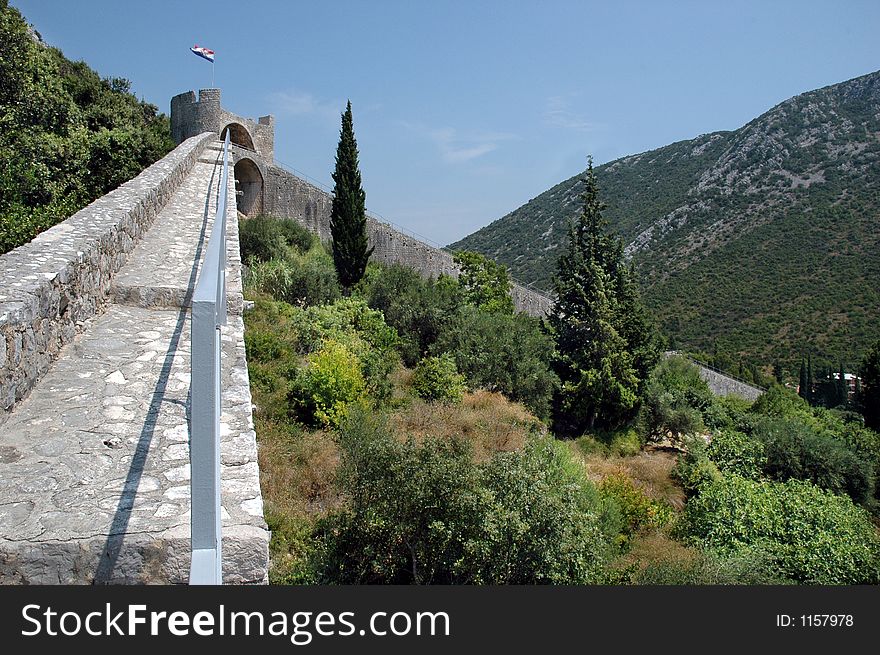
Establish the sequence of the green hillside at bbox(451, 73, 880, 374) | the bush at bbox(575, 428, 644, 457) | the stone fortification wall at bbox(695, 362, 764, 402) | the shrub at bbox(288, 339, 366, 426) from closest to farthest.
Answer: the shrub at bbox(288, 339, 366, 426) < the bush at bbox(575, 428, 644, 457) < the stone fortification wall at bbox(695, 362, 764, 402) < the green hillside at bbox(451, 73, 880, 374)

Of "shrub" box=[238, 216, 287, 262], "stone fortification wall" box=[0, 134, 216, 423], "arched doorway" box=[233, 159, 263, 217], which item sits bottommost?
"stone fortification wall" box=[0, 134, 216, 423]

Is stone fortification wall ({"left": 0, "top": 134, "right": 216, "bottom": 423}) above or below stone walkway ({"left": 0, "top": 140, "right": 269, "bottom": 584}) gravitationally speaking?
above

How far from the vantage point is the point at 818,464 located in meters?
18.2

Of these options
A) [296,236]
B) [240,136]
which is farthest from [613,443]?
[240,136]

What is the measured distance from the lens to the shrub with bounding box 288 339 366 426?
975 cm

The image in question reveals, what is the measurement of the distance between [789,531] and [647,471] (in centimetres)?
462

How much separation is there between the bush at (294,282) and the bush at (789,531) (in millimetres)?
9549

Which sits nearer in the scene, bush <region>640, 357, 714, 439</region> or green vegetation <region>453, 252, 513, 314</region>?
bush <region>640, 357, 714, 439</region>

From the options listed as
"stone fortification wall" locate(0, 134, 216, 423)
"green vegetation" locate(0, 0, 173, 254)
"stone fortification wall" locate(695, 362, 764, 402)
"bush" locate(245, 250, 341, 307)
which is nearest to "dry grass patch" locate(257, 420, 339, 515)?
"stone fortification wall" locate(0, 134, 216, 423)

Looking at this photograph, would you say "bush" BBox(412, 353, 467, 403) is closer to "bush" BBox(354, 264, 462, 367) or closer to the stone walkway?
"bush" BBox(354, 264, 462, 367)

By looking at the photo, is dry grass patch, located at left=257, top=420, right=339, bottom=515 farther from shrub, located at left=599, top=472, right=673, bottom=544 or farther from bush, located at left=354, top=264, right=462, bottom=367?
bush, located at left=354, top=264, right=462, bottom=367

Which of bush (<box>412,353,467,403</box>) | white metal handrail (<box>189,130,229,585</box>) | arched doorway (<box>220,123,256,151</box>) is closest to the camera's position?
white metal handrail (<box>189,130,229,585</box>)

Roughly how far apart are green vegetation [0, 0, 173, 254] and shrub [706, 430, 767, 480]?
52.9 feet

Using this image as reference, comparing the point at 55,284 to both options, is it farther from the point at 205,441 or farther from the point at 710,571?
the point at 710,571
